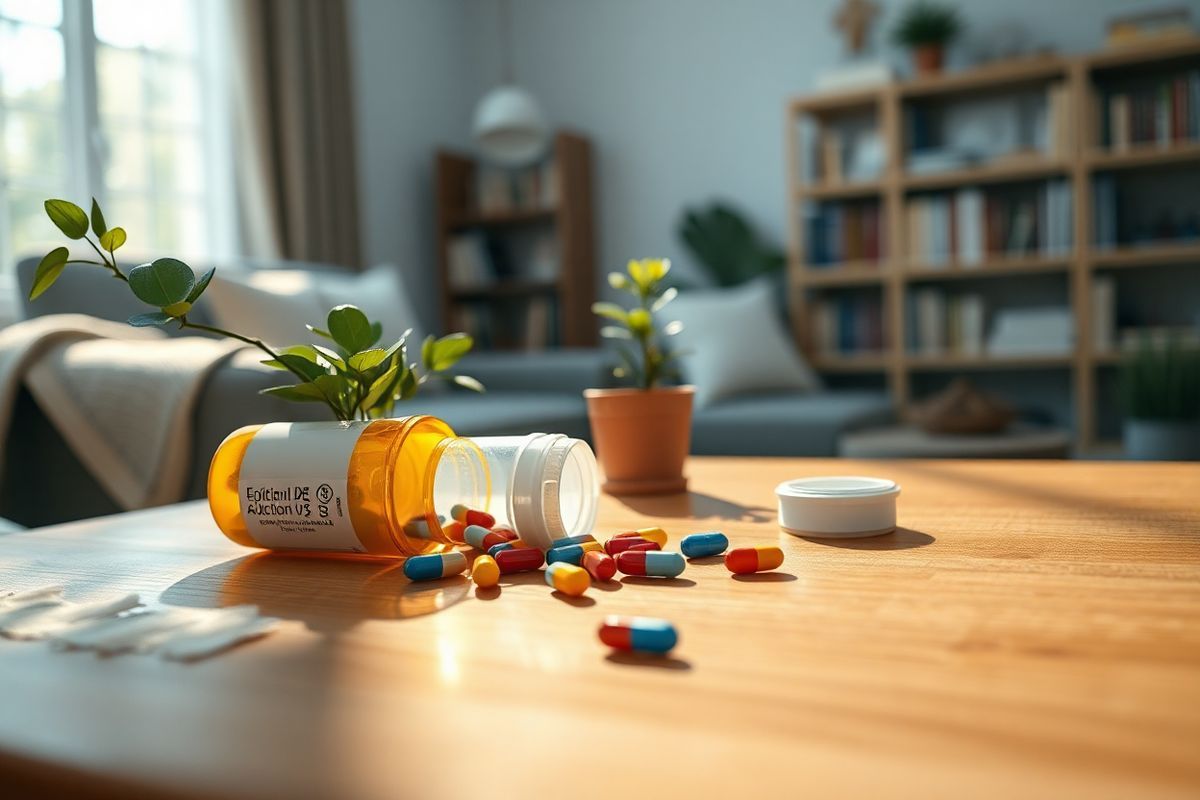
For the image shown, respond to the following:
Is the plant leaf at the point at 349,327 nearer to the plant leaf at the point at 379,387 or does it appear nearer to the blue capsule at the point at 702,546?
the plant leaf at the point at 379,387

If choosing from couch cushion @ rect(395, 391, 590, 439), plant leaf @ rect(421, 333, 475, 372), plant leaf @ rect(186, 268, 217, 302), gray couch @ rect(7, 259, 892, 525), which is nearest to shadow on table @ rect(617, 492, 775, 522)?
plant leaf @ rect(421, 333, 475, 372)

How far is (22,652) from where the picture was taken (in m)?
0.52

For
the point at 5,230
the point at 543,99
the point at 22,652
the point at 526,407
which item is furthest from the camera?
the point at 543,99

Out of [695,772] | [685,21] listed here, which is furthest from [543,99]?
[695,772]

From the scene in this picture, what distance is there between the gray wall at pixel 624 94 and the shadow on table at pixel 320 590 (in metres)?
3.57

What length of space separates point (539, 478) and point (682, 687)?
336 mm

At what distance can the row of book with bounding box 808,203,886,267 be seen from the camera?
382 cm

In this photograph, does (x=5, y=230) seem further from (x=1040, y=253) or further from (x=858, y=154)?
(x=1040, y=253)

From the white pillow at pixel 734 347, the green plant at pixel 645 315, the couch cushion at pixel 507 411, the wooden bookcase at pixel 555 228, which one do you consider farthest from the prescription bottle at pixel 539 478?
the wooden bookcase at pixel 555 228

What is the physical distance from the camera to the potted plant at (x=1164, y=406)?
2797mm

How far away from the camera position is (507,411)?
2.59m

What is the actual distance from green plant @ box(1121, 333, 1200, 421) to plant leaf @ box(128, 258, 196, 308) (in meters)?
2.83

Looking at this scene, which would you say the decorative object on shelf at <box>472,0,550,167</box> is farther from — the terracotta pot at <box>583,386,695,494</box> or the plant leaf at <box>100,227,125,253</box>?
the plant leaf at <box>100,227,125,253</box>

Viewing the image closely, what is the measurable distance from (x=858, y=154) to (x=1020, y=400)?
3.77 feet
